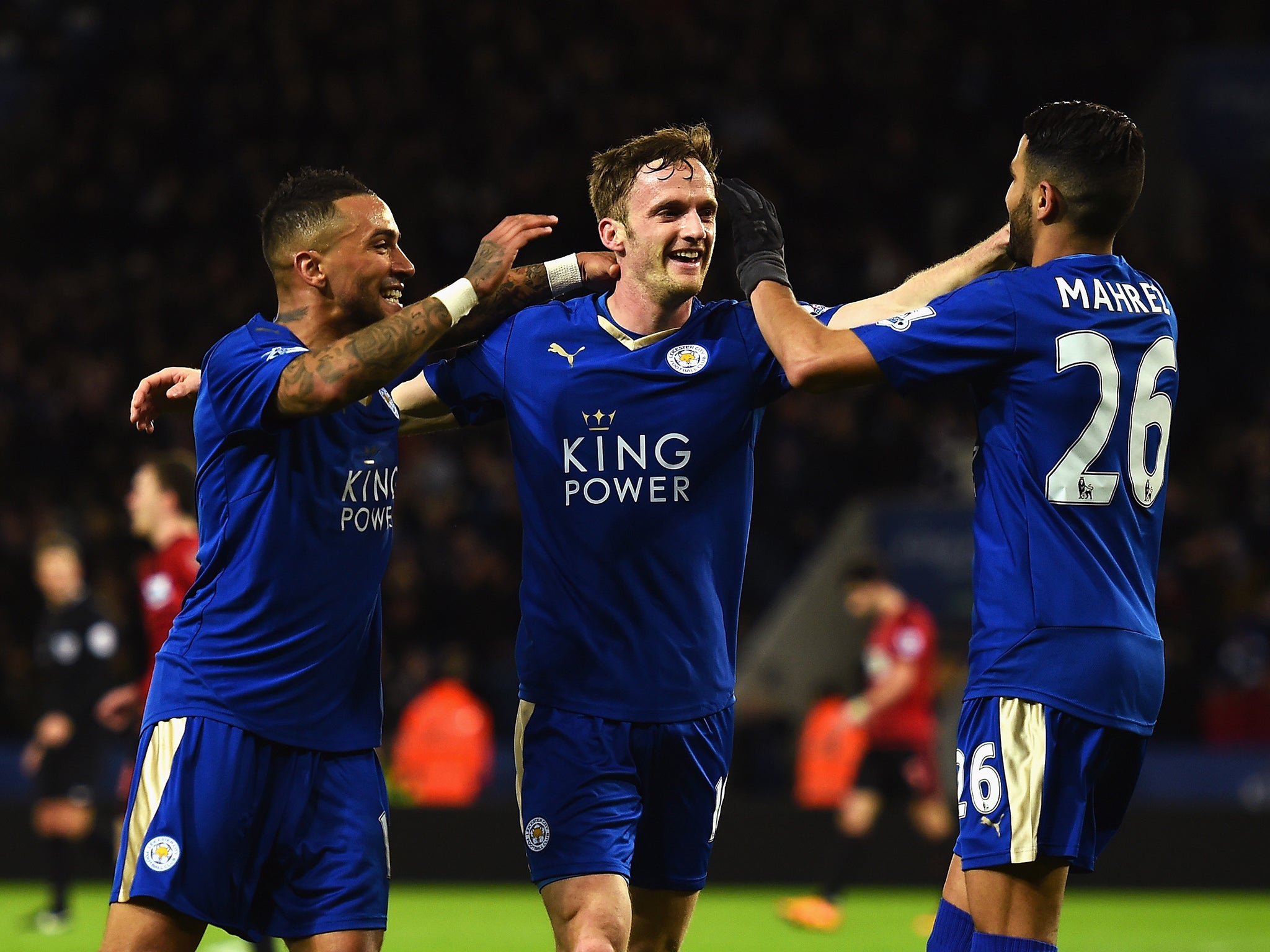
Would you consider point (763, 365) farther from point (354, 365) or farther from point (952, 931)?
Answer: point (952, 931)

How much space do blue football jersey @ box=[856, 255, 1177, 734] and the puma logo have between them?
0.97m

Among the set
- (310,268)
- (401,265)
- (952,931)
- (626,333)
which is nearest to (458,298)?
(401,265)

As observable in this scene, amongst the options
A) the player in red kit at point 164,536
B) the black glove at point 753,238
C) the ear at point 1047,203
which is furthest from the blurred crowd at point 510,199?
the ear at point 1047,203

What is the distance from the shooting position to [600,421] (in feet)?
14.6

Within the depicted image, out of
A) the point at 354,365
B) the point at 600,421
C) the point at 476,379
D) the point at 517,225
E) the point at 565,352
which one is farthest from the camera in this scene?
the point at 476,379

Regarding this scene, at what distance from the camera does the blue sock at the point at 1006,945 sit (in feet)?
12.1

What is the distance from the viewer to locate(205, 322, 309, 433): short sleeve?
3.92 m

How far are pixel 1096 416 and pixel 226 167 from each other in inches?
574

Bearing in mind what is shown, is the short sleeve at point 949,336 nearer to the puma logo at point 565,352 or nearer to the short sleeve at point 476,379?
the puma logo at point 565,352

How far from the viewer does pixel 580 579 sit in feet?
14.6

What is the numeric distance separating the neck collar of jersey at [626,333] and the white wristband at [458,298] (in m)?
0.55

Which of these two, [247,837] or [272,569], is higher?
[272,569]

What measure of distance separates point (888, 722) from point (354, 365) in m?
7.56

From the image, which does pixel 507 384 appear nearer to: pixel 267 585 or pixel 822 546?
pixel 267 585
